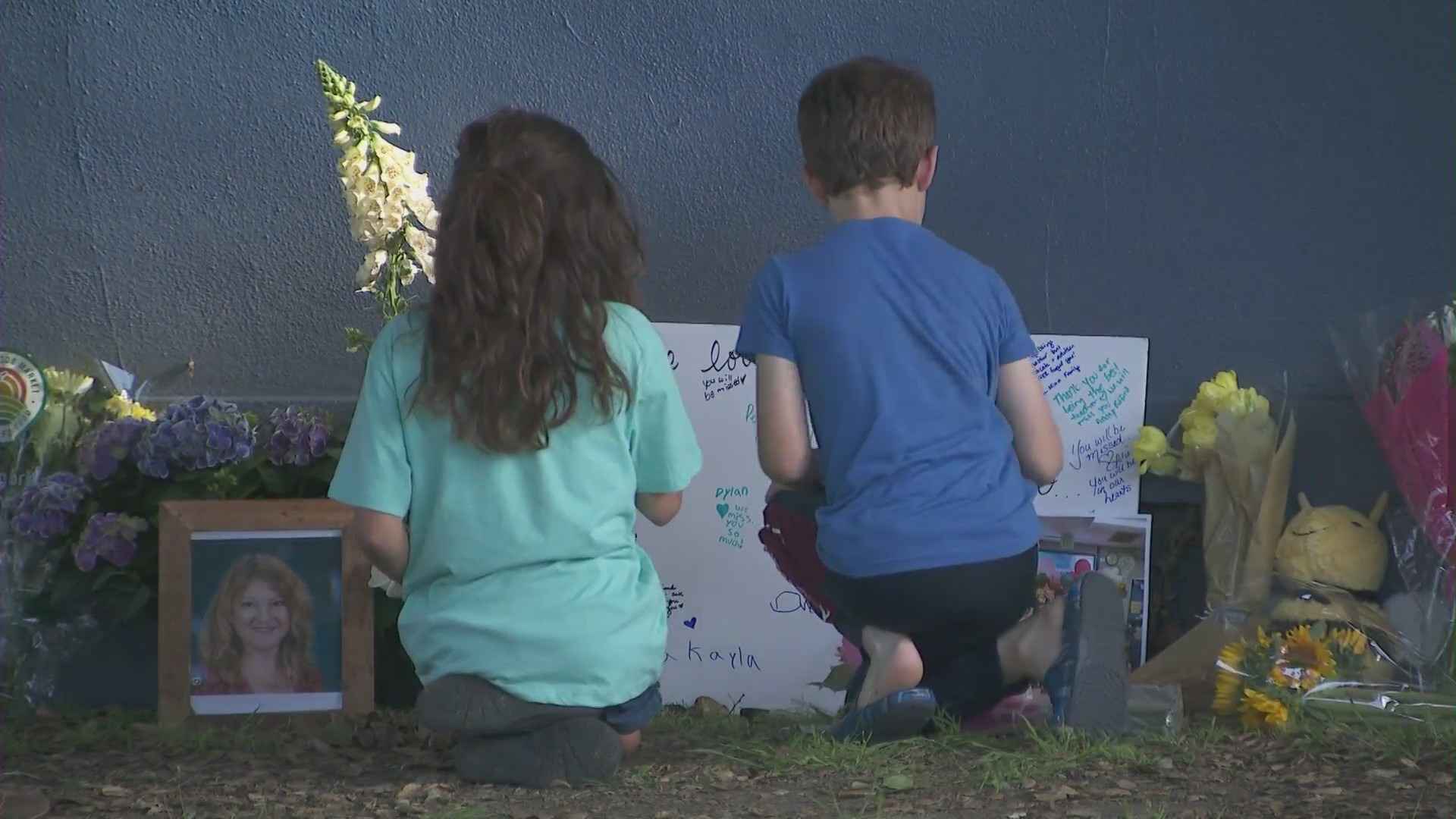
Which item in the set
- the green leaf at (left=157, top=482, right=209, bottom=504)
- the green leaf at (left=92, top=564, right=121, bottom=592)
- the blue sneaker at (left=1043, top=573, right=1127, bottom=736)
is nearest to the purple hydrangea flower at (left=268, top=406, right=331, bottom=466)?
the green leaf at (left=157, top=482, right=209, bottom=504)

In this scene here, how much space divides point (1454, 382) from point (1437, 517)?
0.26 metres

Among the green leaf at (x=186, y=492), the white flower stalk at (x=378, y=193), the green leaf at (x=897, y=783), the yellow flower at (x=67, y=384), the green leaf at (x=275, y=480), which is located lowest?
the green leaf at (x=897, y=783)

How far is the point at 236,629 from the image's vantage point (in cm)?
296

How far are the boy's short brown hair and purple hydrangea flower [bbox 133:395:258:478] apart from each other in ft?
4.10

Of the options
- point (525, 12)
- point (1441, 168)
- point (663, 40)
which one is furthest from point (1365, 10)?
point (525, 12)

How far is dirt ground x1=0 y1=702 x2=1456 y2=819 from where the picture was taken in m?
2.22

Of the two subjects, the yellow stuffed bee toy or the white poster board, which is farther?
the white poster board

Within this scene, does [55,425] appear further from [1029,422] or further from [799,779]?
[1029,422]

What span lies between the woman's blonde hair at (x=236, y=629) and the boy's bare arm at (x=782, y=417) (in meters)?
1.03

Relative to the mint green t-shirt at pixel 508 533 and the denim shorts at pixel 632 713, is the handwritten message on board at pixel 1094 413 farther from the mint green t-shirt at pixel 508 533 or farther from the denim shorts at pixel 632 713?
the mint green t-shirt at pixel 508 533

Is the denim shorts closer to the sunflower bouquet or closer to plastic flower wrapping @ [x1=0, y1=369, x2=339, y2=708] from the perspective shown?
plastic flower wrapping @ [x1=0, y1=369, x2=339, y2=708]

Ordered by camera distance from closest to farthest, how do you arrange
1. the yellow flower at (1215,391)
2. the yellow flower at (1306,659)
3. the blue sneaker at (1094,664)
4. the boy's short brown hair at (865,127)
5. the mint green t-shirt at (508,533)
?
1. the mint green t-shirt at (508,533)
2. the blue sneaker at (1094,664)
3. the boy's short brown hair at (865,127)
4. the yellow flower at (1306,659)
5. the yellow flower at (1215,391)

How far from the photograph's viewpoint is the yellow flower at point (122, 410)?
10.2 ft

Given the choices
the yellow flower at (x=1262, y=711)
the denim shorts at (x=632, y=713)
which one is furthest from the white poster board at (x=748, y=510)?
the denim shorts at (x=632, y=713)
